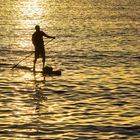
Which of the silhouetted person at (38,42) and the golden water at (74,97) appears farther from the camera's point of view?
the silhouetted person at (38,42)

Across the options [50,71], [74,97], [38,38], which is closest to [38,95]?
[74,97]

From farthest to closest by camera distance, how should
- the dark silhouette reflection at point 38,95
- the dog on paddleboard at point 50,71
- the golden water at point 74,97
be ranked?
the dog on paddleboard at point 50,71 → the dark silhouette reflection at point 38,95 → the golden water at point 74,97

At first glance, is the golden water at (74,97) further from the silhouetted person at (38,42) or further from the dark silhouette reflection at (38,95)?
the silhouetted person at (38,42)

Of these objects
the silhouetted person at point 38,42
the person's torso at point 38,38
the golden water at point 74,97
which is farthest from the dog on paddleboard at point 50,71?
the person's torso at point 38,38

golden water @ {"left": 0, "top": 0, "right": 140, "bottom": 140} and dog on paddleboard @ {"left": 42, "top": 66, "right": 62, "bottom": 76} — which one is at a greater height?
dog on paddleboard @ {"left": 42, "top": 66, "right": 62, "bottom": 76}

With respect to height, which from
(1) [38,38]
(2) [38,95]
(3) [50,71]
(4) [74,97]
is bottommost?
A: (4) [74,97]

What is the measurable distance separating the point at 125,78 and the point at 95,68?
3757 mm

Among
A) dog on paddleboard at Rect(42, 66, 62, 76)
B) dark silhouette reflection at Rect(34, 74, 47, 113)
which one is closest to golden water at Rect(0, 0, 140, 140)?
dark silhouette reflection at Rect(34, 74, 47, 113)

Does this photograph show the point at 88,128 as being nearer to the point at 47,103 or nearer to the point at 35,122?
the point at 35,122

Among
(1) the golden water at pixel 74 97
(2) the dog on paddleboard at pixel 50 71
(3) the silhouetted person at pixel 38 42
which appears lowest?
(1) the golden water at pixel 74 97

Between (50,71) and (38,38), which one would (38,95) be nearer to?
(50,71)

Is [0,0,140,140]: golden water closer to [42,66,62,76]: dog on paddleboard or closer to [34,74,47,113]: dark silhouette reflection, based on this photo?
[34,74,47,113]: dark silhouette reflection

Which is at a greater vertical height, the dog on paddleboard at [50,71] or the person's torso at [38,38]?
the person's torso at [38,38]

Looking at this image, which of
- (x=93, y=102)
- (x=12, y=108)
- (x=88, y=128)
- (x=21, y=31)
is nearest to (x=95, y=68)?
(x=93, y=102)
